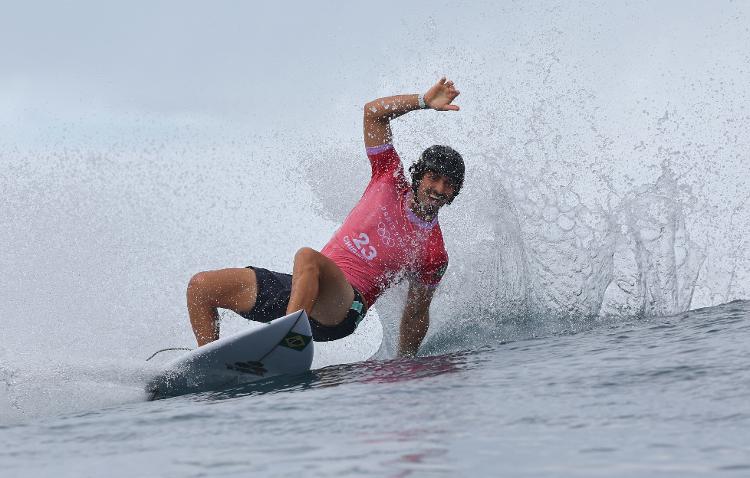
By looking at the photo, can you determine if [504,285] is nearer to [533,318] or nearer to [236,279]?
[533,318]

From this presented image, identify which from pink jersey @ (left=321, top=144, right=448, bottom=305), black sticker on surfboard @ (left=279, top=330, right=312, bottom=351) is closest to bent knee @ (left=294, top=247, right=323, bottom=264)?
black sticker on surfboard @ (left=279, top=330, right=312, bottom=351)

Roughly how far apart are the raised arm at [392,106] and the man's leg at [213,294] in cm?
145

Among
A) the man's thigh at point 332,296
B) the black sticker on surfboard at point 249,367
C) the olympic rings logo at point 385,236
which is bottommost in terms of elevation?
the black sticker on surfboard at point 249,367

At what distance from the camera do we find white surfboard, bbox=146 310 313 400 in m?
6.35

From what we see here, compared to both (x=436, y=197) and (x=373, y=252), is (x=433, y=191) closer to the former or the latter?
(x=436, y=197)

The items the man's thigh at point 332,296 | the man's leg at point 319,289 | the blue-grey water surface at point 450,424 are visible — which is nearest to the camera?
the blue-grey water surface at point 450,424

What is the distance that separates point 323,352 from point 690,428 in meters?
7.48

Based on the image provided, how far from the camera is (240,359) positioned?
648 cm

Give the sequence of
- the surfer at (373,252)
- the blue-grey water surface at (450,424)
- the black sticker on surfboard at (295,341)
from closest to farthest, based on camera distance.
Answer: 1. the blue-grey water surface at (450,424)
2. the black sticker on surfboard at (295,341)
3. the surfer at (373,252)

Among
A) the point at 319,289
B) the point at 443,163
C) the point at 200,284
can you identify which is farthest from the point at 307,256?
the point at 443,163

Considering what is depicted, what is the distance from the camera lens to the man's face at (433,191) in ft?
23.0

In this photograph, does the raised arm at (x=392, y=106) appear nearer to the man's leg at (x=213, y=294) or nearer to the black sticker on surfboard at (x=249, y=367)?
the man's leg at (x=213, y=294)

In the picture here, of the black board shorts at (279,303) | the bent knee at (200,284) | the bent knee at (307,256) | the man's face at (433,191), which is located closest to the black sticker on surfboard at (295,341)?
the bent knee at (307,256)

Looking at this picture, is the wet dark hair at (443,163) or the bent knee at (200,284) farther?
the bent knee at (200,284)
